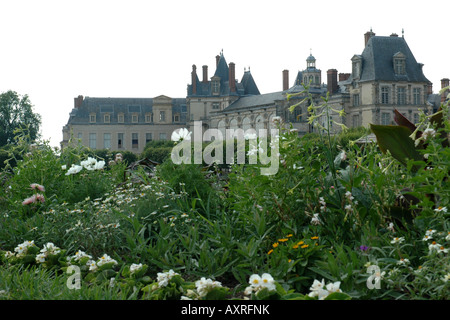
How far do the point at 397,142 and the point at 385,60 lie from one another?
4526 cm

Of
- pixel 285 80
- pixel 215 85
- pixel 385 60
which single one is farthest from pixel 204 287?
pixel 215 85

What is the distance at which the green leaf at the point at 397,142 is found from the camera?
11.8 ft

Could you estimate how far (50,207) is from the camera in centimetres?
463

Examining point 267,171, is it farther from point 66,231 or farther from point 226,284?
point 66,231

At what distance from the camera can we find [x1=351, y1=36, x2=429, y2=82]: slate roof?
4556cm

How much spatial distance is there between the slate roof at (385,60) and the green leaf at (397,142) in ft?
144

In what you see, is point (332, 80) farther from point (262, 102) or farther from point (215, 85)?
point (215, 85)

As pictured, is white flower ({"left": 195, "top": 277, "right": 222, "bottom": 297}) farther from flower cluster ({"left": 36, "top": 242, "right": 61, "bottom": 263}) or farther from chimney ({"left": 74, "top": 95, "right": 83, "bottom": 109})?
chimney ({"left": 74, "top": 95, "right": 83, "bottom": 109})

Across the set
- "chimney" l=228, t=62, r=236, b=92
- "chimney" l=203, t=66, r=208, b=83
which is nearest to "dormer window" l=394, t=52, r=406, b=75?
"chimney" l=228, t=62, r=236, b=92

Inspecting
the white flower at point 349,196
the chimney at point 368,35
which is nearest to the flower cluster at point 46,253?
the white flower at point 349,196

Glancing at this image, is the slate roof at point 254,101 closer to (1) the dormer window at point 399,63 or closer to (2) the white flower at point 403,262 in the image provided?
(1) the dormer window at point 399,63
